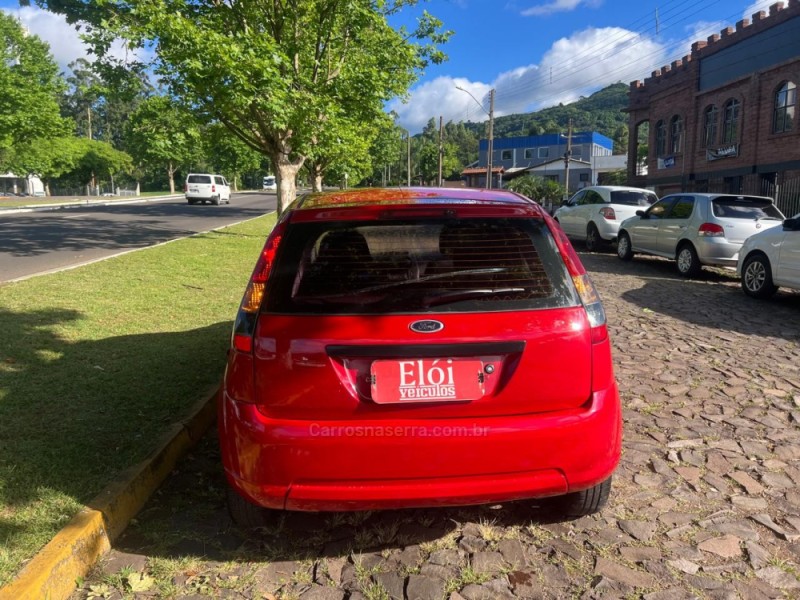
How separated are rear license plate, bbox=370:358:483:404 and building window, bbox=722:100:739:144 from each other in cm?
2706

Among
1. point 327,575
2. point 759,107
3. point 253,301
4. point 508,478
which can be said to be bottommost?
point 327,575

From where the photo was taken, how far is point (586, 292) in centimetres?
267

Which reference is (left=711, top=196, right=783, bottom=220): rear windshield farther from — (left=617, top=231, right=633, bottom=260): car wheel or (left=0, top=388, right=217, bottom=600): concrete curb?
Answer: (left=0, top=388, right=217, bottom=600): concrete curb

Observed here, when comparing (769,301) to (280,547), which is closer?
(280,547)

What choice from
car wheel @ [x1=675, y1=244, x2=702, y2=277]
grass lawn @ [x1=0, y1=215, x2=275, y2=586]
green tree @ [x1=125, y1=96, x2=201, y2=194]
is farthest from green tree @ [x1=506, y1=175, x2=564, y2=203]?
grass lawn @ [x1=0, y1=215, x2=275, y2=586]

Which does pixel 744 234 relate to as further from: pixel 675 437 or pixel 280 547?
pixel 280 547

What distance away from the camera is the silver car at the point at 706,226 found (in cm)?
1034

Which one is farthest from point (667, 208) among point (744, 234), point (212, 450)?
A: point (212, 450)

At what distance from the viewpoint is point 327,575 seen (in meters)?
2.62

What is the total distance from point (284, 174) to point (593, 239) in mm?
7846

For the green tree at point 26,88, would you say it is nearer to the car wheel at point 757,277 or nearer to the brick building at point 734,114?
the brick building at point 734,114

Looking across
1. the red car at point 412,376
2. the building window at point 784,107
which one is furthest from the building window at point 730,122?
the red car at point 412,376

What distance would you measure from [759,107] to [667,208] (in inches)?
616

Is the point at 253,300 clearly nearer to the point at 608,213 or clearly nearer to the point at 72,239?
the point at 608,213
